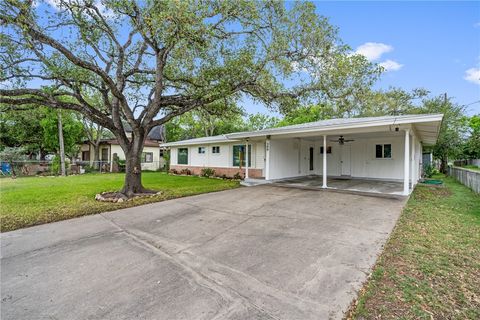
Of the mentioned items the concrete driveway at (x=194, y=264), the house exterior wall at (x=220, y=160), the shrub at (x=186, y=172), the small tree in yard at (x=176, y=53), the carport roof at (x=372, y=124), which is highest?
the small tree in yard at (x=176, y=53)

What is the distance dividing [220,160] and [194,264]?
12.1m

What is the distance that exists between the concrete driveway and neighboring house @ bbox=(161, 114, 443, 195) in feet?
16.7

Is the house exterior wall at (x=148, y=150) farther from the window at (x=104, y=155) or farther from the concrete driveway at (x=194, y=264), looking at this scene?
the concrete driveway at (x=194, y=264)

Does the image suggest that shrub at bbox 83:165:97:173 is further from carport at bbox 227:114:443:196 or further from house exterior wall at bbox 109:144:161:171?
carport at bbox 227:114:443:196

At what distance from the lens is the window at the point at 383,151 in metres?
11.5

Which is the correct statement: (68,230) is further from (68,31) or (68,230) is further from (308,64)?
(308,64)

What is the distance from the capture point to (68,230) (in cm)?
505

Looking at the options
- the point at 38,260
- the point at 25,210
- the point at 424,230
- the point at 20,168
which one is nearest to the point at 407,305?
the point at 424,230

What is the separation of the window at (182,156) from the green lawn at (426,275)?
15084mm

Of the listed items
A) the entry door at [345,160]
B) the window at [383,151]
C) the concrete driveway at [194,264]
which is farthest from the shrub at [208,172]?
the window at [383,151]

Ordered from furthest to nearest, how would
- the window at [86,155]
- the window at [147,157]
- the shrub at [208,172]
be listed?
the window at [86,155], the window at [147,157], the shrub at [208,172]

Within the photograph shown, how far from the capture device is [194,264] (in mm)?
3377

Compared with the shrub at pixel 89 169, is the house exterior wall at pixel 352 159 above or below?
above

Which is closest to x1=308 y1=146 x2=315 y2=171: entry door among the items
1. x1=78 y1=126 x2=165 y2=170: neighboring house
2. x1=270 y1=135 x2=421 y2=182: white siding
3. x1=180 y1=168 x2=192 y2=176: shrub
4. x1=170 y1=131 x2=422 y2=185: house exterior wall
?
x1=170 y1=131 x2=422 y2=185: house exterior wall
